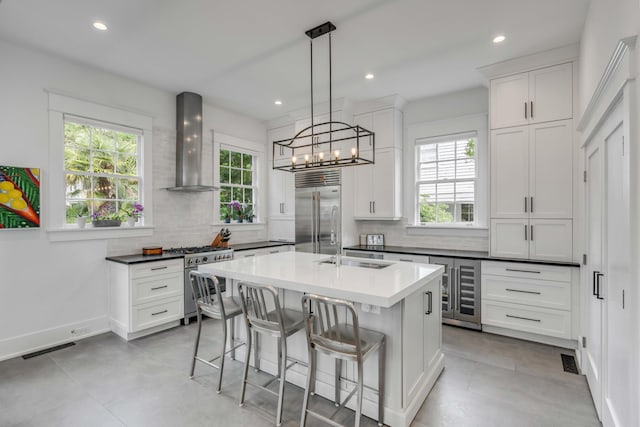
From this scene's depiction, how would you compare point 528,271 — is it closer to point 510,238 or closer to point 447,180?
point 510,238

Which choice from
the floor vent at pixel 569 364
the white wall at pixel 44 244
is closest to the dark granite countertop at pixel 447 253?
the floor vent at pixel 569 364

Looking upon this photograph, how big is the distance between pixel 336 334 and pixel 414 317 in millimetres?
635

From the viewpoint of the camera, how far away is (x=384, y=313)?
87.3 inches

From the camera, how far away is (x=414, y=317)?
2.32 metres

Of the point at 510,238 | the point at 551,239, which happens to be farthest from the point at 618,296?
the point at 510,238

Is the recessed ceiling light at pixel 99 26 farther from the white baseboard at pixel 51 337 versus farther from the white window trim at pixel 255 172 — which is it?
the white baseboard at pixel 51 337

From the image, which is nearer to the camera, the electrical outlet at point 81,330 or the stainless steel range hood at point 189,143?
the electrical outlet at point 81,330

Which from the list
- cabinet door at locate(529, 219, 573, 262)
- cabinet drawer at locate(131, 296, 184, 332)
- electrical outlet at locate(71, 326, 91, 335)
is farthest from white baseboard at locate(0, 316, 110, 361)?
cabinet door at locate(529, 219, 573, 262)

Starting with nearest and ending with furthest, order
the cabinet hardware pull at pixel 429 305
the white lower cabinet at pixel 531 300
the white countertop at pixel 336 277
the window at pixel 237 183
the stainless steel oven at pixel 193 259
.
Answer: the white countertop at pixel 336 277 → the cabinet hardware pull at pixel 429 305 → the white lower cabinet at pixel 531 300 → the stainless steel oven at pixel 193 259 → the window at pixel 237 183

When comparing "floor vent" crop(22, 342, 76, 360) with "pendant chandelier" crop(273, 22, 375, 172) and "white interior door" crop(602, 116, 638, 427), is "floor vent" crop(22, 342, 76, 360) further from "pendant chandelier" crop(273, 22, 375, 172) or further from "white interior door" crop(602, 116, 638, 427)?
"white interior door" crop(602, 116, 638, 427)

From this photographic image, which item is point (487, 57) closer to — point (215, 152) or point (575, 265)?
point (575, 265)

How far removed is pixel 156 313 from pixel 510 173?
4.53 m

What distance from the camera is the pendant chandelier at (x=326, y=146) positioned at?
276 cm

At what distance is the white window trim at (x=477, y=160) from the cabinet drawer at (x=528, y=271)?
0.74m
